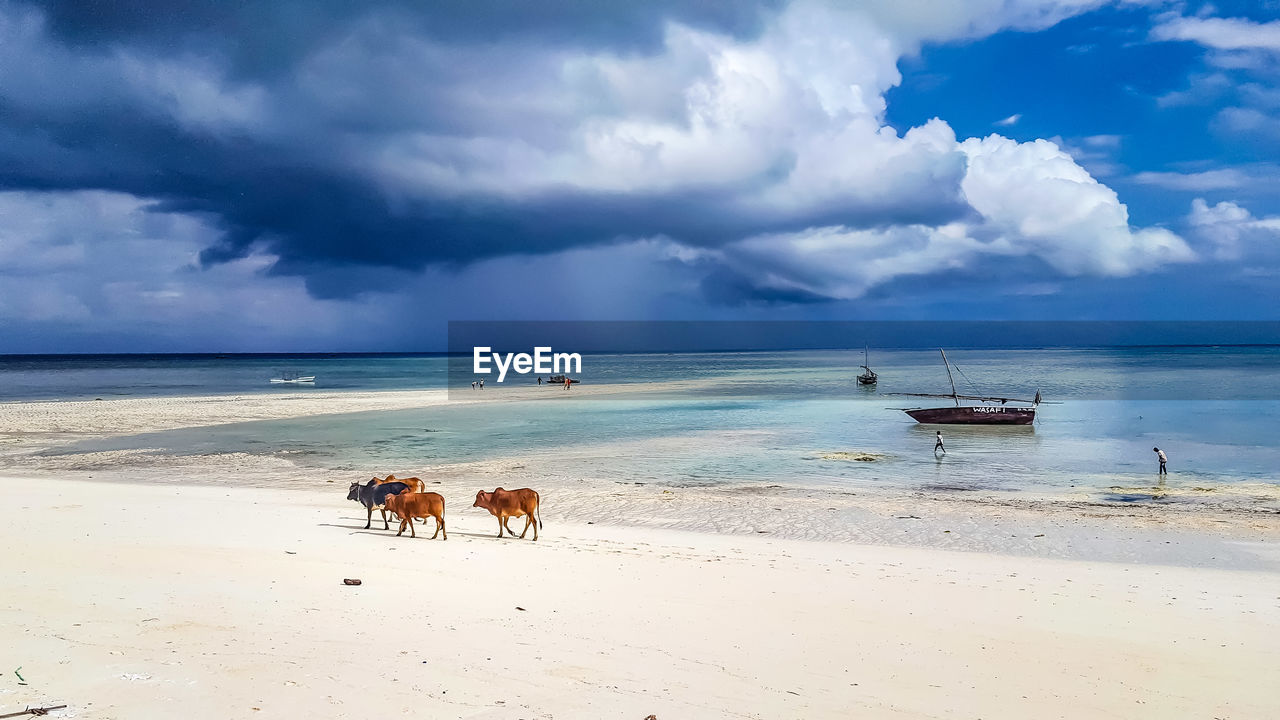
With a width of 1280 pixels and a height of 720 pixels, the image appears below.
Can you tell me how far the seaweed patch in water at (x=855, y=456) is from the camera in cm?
2706

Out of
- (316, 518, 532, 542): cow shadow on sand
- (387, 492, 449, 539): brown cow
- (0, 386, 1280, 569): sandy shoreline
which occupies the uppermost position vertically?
(387, 492, 449, 539): brown cow

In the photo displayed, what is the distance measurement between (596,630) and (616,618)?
18.5 inches

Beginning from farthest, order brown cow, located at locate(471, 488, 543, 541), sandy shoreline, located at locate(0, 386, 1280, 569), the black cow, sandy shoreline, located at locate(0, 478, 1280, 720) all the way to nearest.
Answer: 1. sandy shoreline, located at locate(0, 386, 1280, 569)
2. the black cow
3. brown cow, located at locate(471, 488, 543, 541)
4. sandy shoreline, located at locate(0, 478, 1280, 720)

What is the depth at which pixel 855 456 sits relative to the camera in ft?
90.8

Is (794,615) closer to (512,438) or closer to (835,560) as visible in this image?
(835,560)

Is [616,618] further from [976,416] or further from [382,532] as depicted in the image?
[976,416]

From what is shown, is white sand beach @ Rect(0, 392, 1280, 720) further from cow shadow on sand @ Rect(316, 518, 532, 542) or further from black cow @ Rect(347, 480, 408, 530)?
black cow @ Rect(347, 480, 408, 530)

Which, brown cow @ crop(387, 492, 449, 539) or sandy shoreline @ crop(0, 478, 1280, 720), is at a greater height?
brown cow @ crop(387, 492, 449, 539)

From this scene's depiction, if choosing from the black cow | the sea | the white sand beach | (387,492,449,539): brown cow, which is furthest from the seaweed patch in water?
(387,492,449,539): brown cow

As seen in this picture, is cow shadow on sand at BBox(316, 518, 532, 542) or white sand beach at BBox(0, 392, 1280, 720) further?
cow shadow on sand at BBox(316, 518, 532, 542)

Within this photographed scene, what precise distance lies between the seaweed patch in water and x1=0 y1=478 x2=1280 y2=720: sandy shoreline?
15.1 meters

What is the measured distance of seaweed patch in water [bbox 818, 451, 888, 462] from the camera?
27.1 m

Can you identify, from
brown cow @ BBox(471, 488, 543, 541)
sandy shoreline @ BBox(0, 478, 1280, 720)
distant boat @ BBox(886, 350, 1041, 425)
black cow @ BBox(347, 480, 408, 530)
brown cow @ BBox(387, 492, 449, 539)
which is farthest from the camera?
distant boat @ BBox(886, 350, 1041, 425)

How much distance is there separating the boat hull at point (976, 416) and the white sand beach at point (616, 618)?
2327 cm
